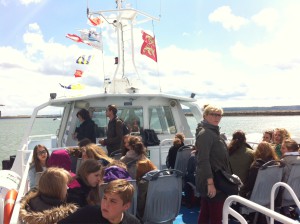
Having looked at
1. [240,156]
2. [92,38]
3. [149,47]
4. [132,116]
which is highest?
[92,38]

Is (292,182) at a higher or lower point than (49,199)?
lower

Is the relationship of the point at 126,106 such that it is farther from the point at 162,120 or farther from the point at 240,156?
the point at 240,156

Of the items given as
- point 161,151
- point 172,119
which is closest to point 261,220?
point 161,151

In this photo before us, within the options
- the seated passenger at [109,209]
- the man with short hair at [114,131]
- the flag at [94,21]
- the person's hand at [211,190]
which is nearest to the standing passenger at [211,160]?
the person's hand at [211,190]

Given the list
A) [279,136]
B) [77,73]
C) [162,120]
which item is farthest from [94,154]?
[77,73]

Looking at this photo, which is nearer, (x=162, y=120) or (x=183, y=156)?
(x=183, y=156)

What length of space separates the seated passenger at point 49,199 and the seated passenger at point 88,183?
1.56ft

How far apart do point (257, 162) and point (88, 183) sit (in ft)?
7.43

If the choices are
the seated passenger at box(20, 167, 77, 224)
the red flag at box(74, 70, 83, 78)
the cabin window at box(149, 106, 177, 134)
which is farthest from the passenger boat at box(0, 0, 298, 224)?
the seated passenger at box(20, 167, 77, 224)

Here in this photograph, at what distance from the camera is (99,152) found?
463 centimetres

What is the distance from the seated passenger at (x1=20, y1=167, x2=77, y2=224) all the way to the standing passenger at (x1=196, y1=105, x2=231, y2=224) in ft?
4.56

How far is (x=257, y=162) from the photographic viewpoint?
4457mm

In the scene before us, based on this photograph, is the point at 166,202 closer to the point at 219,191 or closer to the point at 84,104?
the point at 219,191

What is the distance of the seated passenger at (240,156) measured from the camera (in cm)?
461
